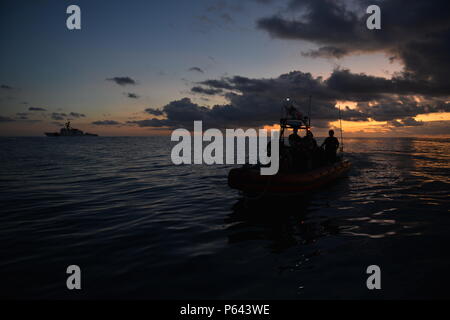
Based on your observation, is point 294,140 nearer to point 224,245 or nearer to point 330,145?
point 330,145

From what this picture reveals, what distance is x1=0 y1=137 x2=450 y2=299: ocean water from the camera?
4.73 m

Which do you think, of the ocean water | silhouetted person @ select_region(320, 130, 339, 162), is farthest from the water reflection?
silhouetted person @ select_region(320, 130, 339, 162)

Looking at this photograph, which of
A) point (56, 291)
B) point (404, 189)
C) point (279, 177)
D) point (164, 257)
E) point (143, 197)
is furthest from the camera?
point (404, 189)

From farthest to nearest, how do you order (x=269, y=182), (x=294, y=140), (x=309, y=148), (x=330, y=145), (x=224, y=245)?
(x=330, y=145), (x=309, y=148), (x=294, y=140), (x=269, y=182), (x=224, y=245)

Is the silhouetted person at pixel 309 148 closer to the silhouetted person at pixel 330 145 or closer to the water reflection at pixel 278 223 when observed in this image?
the water reflection at pixel 278 223

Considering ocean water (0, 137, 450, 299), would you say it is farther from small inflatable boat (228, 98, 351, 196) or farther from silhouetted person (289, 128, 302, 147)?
silhouetted person (289, 128, 302, 147)

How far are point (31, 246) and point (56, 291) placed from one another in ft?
8.72

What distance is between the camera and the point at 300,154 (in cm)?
1220

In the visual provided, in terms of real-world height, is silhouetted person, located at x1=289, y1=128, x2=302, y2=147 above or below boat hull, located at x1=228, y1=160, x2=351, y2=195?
above

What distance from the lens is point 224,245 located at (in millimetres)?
6543

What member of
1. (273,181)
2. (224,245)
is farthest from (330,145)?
(224,245)

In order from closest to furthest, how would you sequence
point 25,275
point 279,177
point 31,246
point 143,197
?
point 25,275, point 31,246, point 279,177, point 143,197

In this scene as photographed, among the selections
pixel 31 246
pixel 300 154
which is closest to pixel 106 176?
pixel 31 246

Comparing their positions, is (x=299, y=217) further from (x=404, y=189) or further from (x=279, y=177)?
(x=404, y=189)
